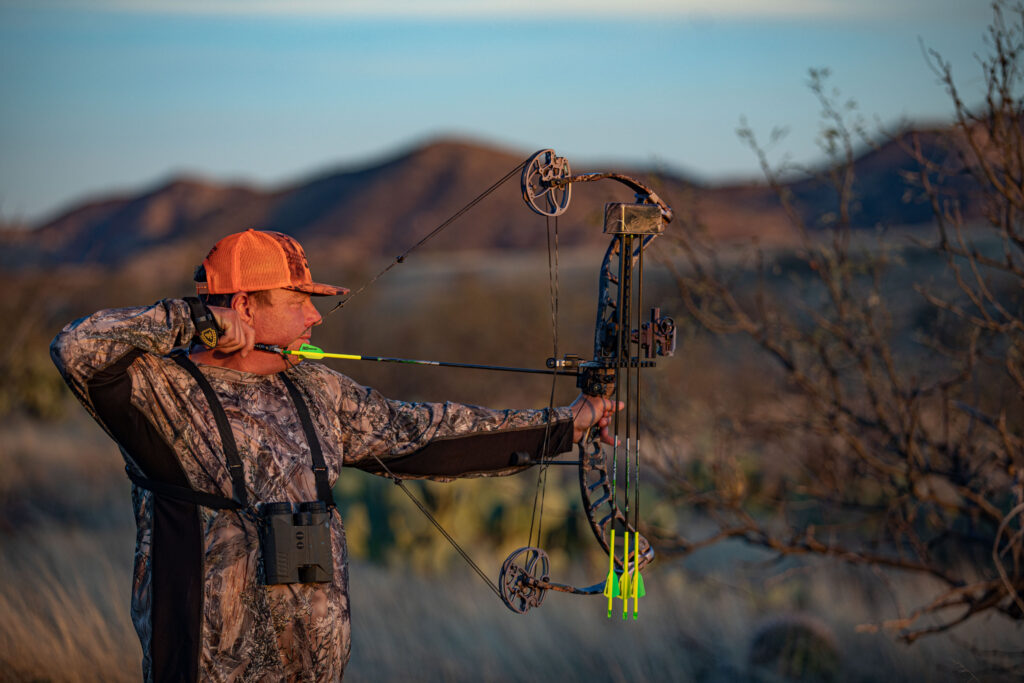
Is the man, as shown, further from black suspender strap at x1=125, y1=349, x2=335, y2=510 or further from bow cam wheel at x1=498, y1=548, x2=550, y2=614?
bow cam wheel at x1=498, y1=548, x2=550, y2=614

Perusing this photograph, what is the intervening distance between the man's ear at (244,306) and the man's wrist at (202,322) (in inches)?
9.1

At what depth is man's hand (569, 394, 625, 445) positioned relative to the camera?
3729 millimetres

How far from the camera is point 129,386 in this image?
297cm

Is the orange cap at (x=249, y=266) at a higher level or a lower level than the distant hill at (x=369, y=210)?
lower

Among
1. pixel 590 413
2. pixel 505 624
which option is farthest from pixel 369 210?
pixel 590 413

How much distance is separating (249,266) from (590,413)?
1.31 metres

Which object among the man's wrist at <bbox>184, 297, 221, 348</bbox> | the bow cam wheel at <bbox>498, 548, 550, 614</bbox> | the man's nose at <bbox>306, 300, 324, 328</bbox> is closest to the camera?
the man's wrist at <bbox>184, 297, 221, 348</bbox>

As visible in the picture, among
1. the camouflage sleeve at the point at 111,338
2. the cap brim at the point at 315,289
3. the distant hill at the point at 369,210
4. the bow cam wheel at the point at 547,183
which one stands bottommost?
the camouflage sleeve at the point at 111,338

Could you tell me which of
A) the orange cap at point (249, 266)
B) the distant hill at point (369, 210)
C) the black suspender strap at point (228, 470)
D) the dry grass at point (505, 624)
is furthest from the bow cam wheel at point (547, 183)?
the distant hill at point (369, 210)

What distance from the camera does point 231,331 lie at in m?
3.01

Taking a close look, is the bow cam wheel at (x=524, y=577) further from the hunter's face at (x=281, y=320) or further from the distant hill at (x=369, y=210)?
the distant hill at (x=369, y=210)

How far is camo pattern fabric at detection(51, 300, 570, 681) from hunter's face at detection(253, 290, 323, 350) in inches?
5.2

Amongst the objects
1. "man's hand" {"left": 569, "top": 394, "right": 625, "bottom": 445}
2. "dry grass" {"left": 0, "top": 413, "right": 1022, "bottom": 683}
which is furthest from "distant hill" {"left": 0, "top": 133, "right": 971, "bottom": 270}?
"man's hand" {"left": 569, "top": 394, "right": 625, "bottom": 445}

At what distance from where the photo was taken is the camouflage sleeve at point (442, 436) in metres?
3.46
